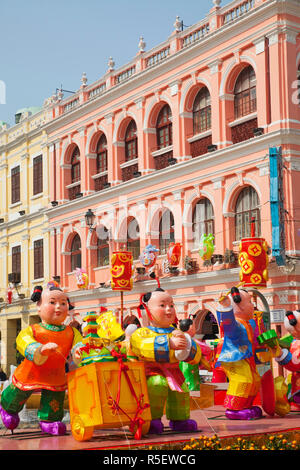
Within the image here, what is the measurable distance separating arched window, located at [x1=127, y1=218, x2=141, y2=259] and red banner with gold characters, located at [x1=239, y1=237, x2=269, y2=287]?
24.7 ft

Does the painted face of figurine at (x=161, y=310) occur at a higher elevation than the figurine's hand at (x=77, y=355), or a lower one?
higher

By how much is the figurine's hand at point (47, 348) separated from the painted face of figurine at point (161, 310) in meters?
1.34

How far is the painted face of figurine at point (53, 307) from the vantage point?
364 inches

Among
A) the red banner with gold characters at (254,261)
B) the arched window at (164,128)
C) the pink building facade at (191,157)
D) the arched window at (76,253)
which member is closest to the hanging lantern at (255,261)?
the red banner with gold characters at (254,261)

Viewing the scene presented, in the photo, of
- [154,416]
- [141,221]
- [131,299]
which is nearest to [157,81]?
[141,221]

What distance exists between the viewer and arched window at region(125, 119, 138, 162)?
85.1ft

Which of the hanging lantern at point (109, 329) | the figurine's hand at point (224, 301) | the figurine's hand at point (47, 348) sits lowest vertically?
the figurine's hand at point (47, 348)

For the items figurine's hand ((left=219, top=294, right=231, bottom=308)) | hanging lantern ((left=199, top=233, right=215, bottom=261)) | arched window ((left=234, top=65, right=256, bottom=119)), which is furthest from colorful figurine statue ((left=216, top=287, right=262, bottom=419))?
arched window ((left=234, top=65, right=256, bottom=119))

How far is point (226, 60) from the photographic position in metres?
21.5

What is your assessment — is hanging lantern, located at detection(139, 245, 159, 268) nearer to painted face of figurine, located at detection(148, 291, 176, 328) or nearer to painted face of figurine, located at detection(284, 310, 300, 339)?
painted face of figurine, located at detection(284, 310, 300, 339)

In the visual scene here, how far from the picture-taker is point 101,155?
27.9 metres

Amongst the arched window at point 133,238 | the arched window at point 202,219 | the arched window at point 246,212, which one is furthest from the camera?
the arched window at point 133,238

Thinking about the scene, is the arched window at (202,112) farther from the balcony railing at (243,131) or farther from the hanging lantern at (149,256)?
the hanging lantern at (149,256)

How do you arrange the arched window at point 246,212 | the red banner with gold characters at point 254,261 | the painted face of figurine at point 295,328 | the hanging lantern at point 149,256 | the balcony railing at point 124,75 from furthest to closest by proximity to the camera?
the balcony railing at point 124,75 → the hanging lantern at point 149,256 → the arched window at point 246,212 → the red banner with gold characters at point 254,261 → the painted face of figurine at point 295,328
